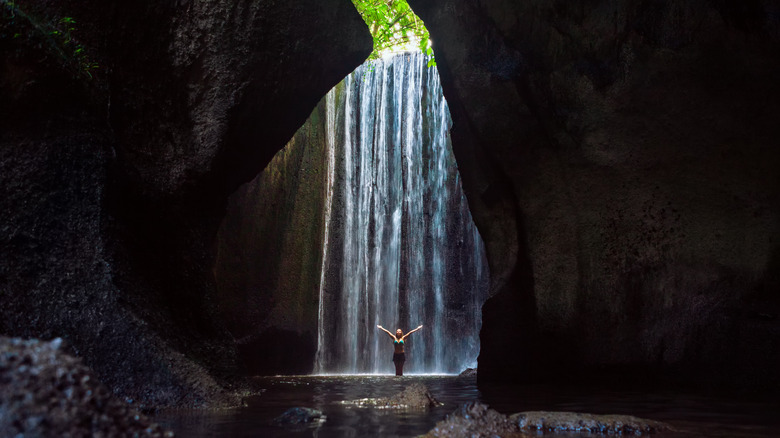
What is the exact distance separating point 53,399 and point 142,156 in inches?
198

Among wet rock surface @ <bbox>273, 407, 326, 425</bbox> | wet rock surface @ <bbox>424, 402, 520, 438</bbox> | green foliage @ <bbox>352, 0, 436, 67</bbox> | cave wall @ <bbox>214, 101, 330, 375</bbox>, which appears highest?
green foliage @ <bbox>352, 0, 436, 67</bbox>

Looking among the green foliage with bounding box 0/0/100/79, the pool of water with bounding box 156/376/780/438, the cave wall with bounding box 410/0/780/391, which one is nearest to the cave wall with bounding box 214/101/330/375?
the cave wall with bounding box 410/0/780/391

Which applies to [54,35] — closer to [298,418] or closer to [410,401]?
[298,418]

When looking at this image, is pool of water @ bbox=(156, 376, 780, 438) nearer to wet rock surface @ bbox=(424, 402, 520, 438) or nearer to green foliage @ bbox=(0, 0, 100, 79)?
wet rock surface @ bbox=(424, 402, 520, 438)

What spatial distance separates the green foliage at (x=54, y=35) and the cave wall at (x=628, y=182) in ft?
16.6

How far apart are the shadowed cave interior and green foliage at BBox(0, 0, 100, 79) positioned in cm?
2

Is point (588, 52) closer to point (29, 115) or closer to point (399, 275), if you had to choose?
point (29, 115)

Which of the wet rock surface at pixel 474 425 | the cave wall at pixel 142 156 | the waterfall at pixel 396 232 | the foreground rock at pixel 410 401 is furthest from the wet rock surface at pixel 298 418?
the waterfall at pixel 396 232

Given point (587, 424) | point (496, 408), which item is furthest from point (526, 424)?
point (496, 408)

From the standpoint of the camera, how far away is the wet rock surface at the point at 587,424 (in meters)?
3.07

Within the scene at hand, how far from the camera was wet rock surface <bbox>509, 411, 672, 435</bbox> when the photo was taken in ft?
10.1

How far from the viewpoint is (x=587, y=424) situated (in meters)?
3.16

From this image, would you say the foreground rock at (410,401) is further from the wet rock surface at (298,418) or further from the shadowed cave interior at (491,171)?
the shadowed cave interior at (491,171)

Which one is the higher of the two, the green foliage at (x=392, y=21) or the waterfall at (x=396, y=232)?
the green foliage at (x=392, y=21)
